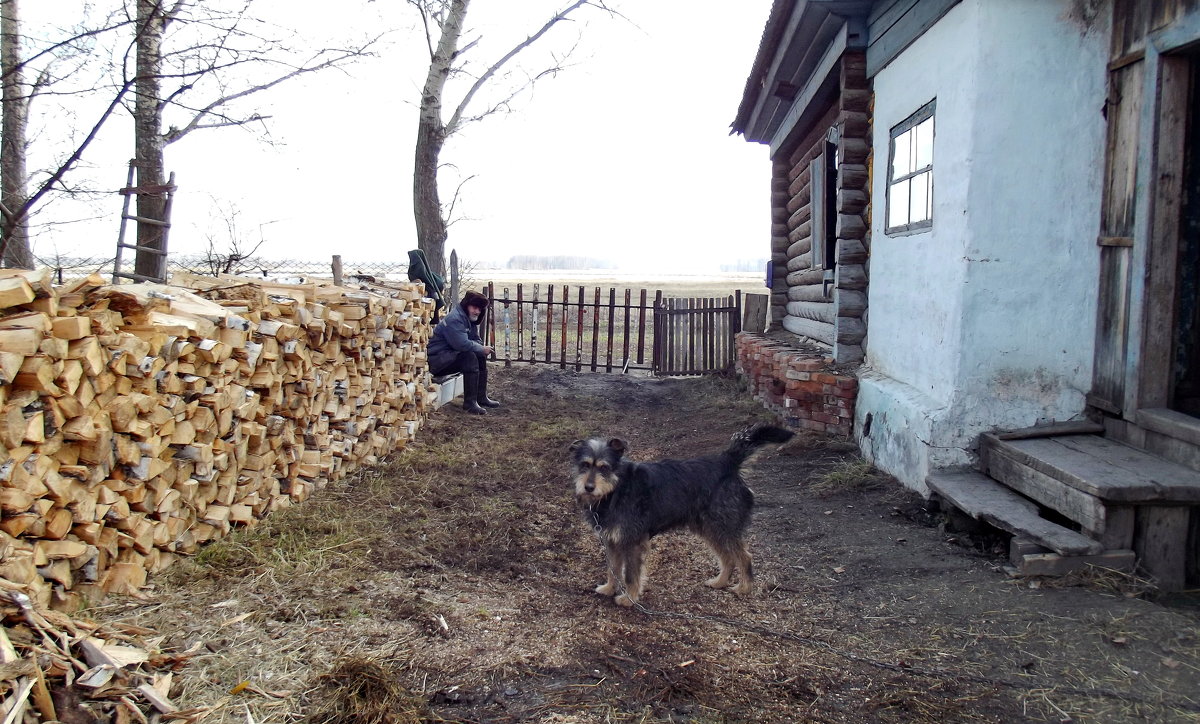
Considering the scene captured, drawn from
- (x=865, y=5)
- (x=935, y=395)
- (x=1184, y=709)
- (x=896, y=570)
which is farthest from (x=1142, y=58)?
(x=1184, y=709)

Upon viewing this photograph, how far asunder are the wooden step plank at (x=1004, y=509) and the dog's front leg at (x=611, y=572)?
210 centimetres

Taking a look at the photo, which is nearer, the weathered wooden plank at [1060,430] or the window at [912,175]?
the weathered wooden plank at [1060,430]

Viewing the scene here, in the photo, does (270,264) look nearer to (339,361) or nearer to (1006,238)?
(339,361)

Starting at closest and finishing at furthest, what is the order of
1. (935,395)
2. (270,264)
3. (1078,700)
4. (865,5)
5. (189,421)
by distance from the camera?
(1078,700)
(189,421)
(935,395)
(865,5)
(270,264)

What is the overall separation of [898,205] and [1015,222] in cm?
158

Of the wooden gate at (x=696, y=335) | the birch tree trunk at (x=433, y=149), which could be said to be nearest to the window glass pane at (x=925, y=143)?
the wooden gate at (x=696, y=335)

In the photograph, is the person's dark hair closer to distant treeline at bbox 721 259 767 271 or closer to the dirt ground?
the dirt ground

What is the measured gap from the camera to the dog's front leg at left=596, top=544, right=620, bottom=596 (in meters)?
4.27

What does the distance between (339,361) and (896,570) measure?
445 cm

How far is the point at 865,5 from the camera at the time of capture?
22.4 ft

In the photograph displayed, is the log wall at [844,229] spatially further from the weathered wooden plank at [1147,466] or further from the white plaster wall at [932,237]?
the weathered wooden plank at [1147,466]

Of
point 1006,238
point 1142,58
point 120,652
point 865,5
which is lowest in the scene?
point 120,652

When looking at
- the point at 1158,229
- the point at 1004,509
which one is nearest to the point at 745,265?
the point at 1158,229

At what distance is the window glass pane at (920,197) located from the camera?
5805 mm
